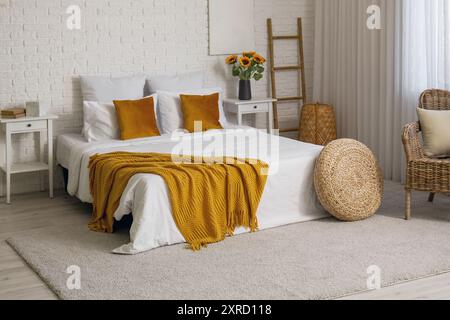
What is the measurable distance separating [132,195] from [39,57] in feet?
7.23

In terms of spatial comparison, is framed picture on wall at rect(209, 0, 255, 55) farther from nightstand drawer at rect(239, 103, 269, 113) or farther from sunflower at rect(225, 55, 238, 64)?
nightstand drawer at rect(239, 103, 269, 113)

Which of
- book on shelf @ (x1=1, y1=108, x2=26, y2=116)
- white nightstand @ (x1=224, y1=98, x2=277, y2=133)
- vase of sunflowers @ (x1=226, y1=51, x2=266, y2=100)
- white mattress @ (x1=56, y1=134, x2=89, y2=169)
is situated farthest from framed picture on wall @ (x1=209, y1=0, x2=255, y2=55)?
book on shelf @ (x1=1, y1=108, x2=26, y2=116)

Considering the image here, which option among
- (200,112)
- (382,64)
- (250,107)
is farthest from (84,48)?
(382,64)

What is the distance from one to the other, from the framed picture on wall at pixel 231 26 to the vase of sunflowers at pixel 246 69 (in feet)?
0.60

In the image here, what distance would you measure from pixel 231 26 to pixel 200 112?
49.1 inches

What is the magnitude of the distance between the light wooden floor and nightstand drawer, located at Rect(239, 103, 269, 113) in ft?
6.47

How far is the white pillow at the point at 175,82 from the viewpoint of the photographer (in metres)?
6.70

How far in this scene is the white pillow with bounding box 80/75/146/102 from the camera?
21.1 ft

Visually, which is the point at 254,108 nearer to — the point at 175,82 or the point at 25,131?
the point at 175,82

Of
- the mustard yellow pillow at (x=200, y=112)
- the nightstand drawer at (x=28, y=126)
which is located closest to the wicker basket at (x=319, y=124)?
the mustard yellow pillow at (x=200, y=112)

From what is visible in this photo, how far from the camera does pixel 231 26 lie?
23.8 feet

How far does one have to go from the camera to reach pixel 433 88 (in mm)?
6172

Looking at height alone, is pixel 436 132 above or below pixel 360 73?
below

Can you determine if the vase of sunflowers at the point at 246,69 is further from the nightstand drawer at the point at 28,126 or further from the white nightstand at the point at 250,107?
the nightstand drawer at the point at 28,126
